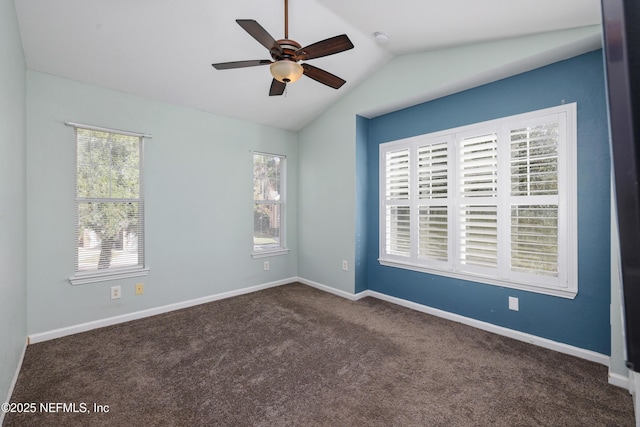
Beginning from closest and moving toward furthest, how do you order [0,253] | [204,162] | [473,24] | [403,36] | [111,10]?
[0,253] < [111,10] < [473,24] < [403,36] < [204,162]

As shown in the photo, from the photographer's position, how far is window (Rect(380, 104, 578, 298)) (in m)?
2.55

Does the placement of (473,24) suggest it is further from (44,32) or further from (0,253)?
(0,253)

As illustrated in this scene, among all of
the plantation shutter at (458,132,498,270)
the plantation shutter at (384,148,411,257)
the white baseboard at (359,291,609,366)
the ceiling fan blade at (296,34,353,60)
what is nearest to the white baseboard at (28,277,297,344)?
the plantation shutter at (384,148,411,257)

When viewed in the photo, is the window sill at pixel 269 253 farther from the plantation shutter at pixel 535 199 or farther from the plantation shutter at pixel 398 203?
the plantation shutter at pixel 535 199

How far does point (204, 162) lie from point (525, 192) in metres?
3.52

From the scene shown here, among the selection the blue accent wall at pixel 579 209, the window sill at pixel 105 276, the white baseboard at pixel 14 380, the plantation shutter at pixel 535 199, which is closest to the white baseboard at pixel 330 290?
the blue accent wall at pixel 579 209

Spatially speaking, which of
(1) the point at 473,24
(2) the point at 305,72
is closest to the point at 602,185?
(1) the point at 473,24

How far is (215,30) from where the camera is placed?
267 cm

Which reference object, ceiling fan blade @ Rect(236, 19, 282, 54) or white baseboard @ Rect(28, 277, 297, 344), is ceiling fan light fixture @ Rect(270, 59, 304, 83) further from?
white baseboard @ Rect(28, 277, 297, 344)

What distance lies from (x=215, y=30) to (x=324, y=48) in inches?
48.4

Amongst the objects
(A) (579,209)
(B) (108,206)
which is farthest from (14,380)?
(A) (579,209)

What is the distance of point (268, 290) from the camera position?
4.37m

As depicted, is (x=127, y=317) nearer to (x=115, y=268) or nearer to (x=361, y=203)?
(x=115, y=268)

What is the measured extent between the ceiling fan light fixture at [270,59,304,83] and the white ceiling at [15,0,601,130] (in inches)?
31.7
